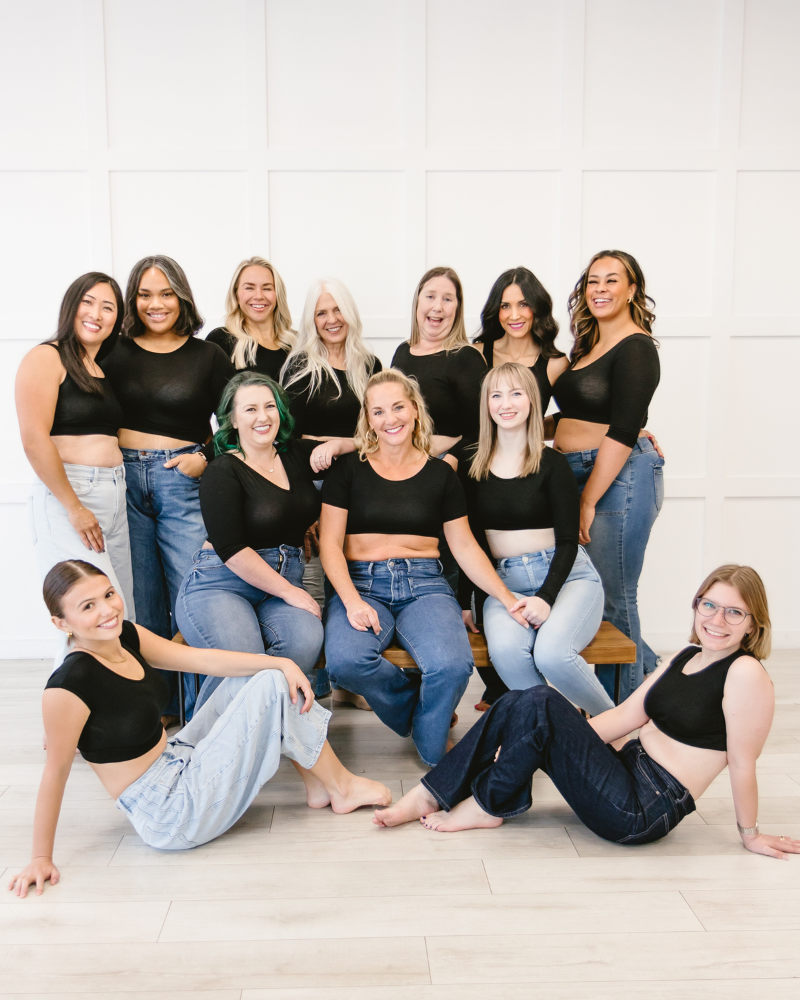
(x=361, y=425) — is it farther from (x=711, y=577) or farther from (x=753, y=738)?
(x=753, y=738)

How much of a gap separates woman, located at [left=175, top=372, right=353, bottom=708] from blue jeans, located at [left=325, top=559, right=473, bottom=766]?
5.4 inches

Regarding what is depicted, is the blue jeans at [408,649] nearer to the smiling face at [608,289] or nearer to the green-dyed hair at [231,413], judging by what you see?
the green-dyed hair at [231,413]

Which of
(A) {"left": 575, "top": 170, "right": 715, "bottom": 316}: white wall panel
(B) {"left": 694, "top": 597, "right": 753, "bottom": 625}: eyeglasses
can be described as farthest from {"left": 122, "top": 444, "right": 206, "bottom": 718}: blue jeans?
(A) {"left": 575, "top": 170, "right": 715, "bottom": 316}: white wall panel

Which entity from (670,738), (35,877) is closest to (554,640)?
(670,738)

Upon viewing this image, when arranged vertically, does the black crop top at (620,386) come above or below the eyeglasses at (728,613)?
above

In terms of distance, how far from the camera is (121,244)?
3.66 meters

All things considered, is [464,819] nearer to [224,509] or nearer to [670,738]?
[670,738]

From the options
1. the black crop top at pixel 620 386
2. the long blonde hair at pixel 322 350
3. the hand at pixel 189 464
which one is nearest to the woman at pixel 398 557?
the long blonde hair at pixel 322 350

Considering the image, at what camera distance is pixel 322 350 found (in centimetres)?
303

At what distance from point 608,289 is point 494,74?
4.61 ft

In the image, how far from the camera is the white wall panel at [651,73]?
143 inches

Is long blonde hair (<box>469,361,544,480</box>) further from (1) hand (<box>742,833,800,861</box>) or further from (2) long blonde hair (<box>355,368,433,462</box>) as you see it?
(1) hand (<box>742,833,800,861</box>)

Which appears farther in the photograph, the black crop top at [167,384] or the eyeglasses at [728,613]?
the black crop top at [167,384]

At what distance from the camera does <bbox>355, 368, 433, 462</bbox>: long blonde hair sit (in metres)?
2.68
